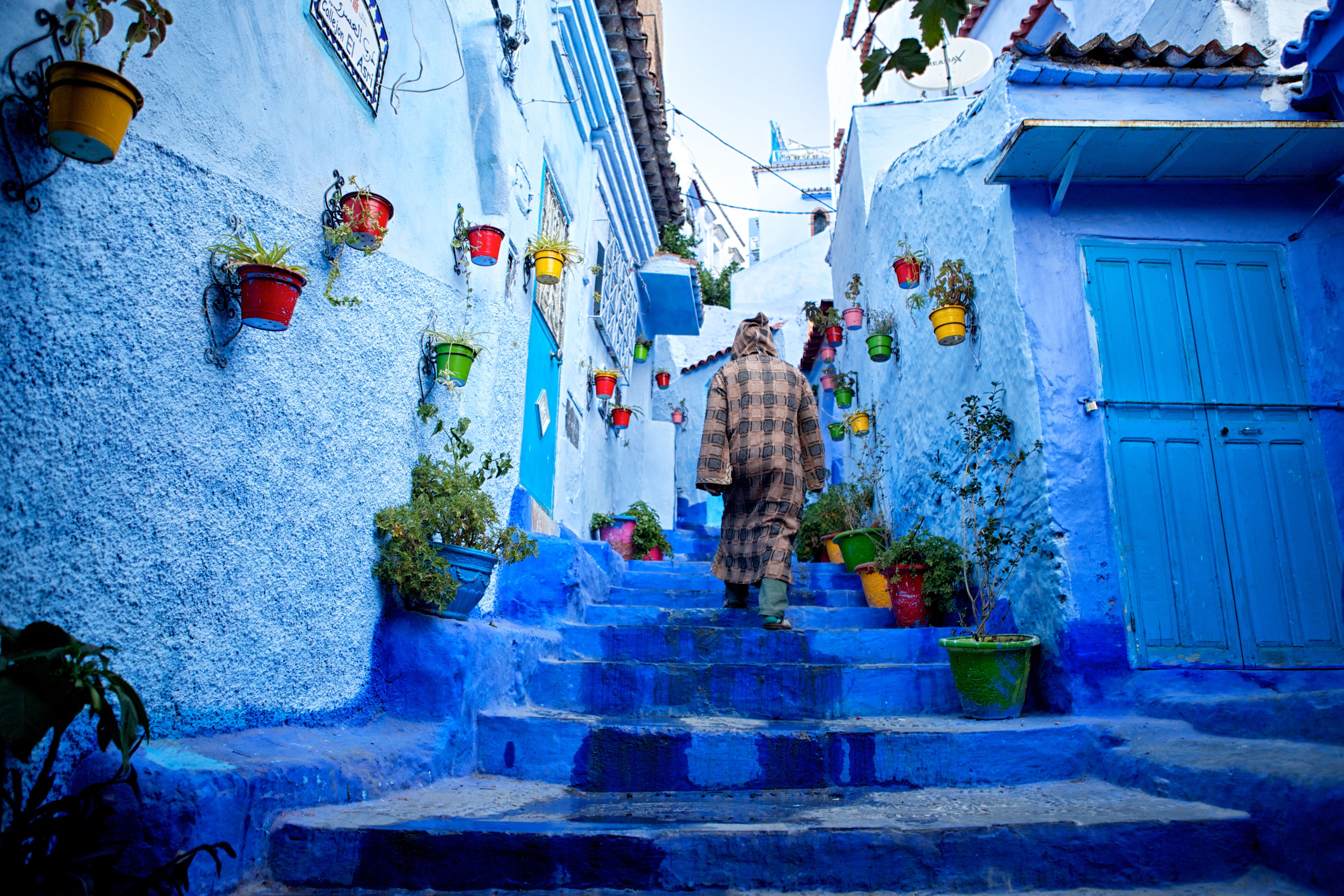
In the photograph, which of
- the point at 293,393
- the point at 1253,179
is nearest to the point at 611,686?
the point at 293,393

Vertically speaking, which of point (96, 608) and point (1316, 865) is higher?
point (96, 608)

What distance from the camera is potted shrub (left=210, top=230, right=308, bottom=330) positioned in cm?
254

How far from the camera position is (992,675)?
12.3 feet

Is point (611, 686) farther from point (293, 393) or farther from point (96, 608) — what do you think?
point (96, 608)

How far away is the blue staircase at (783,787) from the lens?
93.8 inches

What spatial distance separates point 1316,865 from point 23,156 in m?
3.67

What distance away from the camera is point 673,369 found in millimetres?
15859

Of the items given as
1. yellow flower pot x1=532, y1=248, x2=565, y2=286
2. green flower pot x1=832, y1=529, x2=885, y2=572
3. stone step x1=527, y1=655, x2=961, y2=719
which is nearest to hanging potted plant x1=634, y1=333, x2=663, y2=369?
green flower pot x1=832, y1=529, x2=885, y2=572

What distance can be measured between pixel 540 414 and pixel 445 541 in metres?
2.79

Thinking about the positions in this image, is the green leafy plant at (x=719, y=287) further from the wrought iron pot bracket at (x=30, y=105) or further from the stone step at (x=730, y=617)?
the wrought iron pot bracket at (x=30, y=105)

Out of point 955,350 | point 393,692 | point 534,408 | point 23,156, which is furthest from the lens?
point 534,408

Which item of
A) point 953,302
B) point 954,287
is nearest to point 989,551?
point 953,302

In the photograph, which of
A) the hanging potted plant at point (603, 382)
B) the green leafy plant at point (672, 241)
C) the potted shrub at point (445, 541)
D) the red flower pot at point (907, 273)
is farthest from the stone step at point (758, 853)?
the green leafy plant at point (672, 241)

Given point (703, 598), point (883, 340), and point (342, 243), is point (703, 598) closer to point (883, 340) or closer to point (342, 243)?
point (883, 340)
